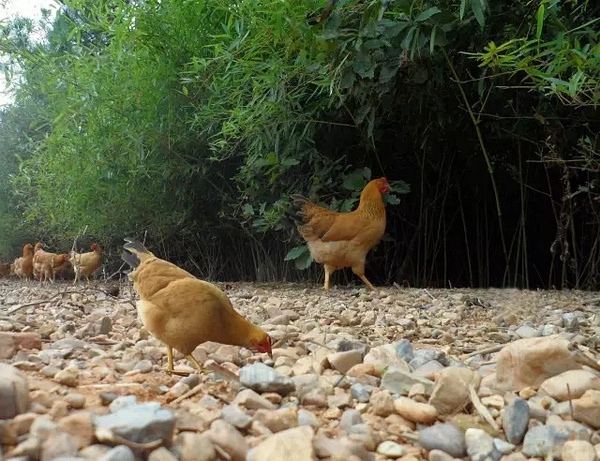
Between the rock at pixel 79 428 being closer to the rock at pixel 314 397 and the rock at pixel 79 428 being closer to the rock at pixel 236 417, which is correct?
the rock at pixel 236 417

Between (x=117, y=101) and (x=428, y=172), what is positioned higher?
(x=117, y=101)

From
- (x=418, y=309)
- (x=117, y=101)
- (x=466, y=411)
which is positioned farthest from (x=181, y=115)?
(x=466, y=411)

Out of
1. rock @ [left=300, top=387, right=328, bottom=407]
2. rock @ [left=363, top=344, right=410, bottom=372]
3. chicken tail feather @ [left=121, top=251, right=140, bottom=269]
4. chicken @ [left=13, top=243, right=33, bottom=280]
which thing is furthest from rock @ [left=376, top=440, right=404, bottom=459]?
chicken @ [left=13, top=243, right=33, bottom=280]

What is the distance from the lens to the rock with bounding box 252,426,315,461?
33.5 inches

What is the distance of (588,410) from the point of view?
1093 mm

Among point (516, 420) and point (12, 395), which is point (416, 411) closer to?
point (516, 420)

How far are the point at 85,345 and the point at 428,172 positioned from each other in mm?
3567

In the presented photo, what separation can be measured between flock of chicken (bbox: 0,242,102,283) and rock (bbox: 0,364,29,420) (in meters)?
4.91

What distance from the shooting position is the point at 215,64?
13.1 ft

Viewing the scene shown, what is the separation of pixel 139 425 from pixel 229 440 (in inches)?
5.6

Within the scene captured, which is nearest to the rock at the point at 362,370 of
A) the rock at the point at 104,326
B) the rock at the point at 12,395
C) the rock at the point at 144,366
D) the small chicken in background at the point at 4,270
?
the rock at the point at 144,366

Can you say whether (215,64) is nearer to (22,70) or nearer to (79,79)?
(79,79)

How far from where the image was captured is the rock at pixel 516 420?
1048 mm

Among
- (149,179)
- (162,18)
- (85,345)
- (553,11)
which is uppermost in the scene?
(162,18)
